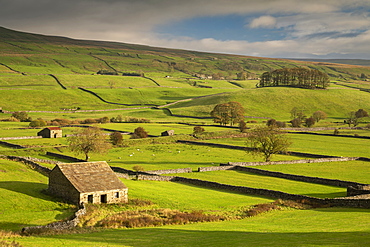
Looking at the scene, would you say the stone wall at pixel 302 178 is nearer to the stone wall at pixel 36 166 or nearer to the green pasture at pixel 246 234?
the green pasture at pixel 246 234

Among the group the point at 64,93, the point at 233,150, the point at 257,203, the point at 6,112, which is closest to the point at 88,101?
the point at 64,93

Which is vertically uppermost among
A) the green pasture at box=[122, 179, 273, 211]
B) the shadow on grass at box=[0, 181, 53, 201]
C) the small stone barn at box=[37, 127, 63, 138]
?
the small stone barn at box=[37, 127, 63, 138]

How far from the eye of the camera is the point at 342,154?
75000 mm

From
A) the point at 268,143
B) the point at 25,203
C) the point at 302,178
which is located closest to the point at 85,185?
the point at 25,203

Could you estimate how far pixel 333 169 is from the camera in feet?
200

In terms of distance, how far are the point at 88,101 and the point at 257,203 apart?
477ft

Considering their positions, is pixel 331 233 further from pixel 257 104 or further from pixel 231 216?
pixel 257 104

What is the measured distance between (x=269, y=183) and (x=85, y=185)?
24590mm

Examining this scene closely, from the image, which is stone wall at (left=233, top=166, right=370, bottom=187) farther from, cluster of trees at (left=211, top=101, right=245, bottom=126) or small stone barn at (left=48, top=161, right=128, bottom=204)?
cluster of trees at (left=211, top=101, right=245, bottom=126)

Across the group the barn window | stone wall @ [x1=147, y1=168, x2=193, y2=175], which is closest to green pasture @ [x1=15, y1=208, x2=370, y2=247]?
the barn window

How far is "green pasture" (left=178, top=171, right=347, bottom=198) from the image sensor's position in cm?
4508

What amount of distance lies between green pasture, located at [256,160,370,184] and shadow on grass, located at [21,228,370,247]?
103 feet

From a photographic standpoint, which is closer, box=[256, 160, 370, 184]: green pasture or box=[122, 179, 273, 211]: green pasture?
box=[122, 179, 273, 211]: green pasture

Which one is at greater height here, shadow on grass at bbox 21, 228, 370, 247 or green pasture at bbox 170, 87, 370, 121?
green pasture at bbox 170, 87, 370, 121
